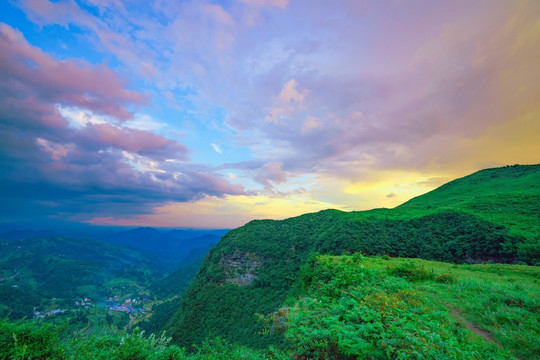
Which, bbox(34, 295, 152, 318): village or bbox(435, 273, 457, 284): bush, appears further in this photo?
bbox(34, 295, 152, 318): village

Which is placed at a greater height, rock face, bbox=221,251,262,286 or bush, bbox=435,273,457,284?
bush, bbox=435,273,457,284

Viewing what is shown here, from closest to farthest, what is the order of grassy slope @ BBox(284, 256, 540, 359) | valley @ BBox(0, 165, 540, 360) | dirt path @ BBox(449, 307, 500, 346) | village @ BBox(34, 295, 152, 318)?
1. grassy slope @ BBox(284, 256, 540, 359)
2. valley @ BBox(0, 165, 540, 360)
3. dirt path @ BBox(449, 307, 500, 346)
4. village @ BBox(34, 295, 152, 318)

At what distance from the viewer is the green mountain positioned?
89.1 ft

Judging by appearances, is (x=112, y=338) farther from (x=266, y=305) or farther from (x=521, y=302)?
(x=266, y=305)

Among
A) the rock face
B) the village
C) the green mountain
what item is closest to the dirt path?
the green mountain

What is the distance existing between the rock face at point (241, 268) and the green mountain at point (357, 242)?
0.96 feet

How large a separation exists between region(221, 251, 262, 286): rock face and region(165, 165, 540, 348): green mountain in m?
0.29

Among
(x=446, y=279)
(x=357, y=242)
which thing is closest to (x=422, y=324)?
(x=446, y=279)

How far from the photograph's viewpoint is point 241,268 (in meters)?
66.9

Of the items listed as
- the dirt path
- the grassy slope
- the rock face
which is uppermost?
the grassy slope

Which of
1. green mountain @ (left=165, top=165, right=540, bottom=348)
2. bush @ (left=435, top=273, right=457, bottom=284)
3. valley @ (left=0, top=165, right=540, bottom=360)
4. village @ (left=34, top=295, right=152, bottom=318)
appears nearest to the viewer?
valley @ (left=0, top=165, right=540, bottom=360)

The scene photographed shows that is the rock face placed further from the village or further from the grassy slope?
the village

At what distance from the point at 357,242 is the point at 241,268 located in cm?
4119

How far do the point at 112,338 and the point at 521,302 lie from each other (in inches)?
649
